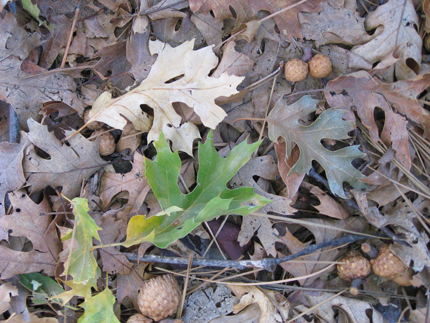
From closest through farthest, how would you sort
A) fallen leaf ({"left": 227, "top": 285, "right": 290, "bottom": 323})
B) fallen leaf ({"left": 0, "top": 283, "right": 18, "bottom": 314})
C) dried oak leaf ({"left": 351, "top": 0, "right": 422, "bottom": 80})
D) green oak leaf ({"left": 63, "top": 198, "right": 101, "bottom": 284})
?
green oak leaf ({"left": 63, "top": 198, "right": 101, "bottom": 284}) → fallen leaf ({"left": 0, "top": 283, "right": 18, "bottom": 314}) → fallen leaf ({"left": 227, "top": 285, "right": 290, "bottom": 323}) → dried oak leaf ({"left": 351, "top": 0, "right": 422, "bottom": 80})

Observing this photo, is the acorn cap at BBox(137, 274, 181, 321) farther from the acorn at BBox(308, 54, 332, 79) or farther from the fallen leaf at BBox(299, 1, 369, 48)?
the fallen leaf at BBox(299, 1, 369, 48)

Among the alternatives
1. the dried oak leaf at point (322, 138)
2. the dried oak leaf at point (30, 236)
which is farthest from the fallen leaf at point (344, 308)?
the dried oak leaf at point (30, 236)

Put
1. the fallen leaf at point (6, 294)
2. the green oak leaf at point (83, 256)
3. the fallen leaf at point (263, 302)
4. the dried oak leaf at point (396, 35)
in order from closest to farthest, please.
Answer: the green oak leaf at point (83, 256) < the fallen leaf at point (6, 294) < the fallen leaf at point (263, 302) < the dried oak leaf at point (396, 35)

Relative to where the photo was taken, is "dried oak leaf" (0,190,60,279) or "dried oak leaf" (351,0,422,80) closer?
"dried oak leaf" (0,190,60,279)

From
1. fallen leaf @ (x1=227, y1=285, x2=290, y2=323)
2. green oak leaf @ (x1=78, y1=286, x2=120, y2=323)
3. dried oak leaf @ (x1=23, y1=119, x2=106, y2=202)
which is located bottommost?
fallen leaf @ (x1=227, y1=285, x2=290, y2=323)

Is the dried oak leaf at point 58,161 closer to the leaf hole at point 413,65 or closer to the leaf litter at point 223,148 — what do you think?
the leaf litter at point 223,148

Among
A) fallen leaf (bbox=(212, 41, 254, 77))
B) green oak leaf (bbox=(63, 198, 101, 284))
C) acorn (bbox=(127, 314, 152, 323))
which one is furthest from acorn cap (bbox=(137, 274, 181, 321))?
fallen leaf (bbox=(212, 41, 254, 77))

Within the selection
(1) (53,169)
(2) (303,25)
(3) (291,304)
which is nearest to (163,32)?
(2) (303,25)
